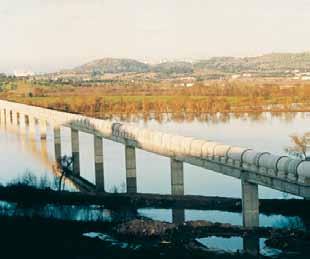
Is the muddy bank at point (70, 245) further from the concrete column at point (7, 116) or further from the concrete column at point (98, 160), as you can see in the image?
the concrete column at point (7, 116)

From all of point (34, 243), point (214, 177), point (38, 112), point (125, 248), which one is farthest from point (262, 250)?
point (38, 112)

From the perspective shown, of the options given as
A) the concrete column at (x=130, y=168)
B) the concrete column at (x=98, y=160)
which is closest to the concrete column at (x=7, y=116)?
the concrete column at (x=98, y=160)

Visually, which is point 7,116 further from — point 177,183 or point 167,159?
point 177,183

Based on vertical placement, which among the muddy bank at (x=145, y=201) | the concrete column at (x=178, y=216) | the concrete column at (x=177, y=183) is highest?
the concrete column at (x=177, y=183)

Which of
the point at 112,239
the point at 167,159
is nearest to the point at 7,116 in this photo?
the point at 167,159

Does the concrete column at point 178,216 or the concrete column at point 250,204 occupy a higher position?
the concrete column at point 250,204

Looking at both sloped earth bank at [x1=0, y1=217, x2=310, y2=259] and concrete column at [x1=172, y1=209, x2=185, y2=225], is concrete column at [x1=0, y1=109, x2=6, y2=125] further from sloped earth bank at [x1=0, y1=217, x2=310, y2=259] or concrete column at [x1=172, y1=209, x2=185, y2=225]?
sloped earth bank at [x1=0, y1=217, x2=310, y2=259]

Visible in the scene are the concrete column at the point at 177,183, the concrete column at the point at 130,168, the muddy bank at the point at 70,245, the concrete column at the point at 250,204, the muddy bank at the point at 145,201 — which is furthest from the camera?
the concrete column at the point at 130,168

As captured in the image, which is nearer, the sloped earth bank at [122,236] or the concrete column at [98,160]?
the sloped earth bank at [122,236]

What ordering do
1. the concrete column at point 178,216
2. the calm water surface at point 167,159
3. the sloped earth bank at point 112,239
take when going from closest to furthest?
the sloped earth bank at point 112,239 → the concrete column at point 178,216 → the calm water surface at point 167,159

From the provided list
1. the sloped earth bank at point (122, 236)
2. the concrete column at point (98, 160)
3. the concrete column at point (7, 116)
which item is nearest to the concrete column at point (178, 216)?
the sloped earth bank at point (122, 236)
